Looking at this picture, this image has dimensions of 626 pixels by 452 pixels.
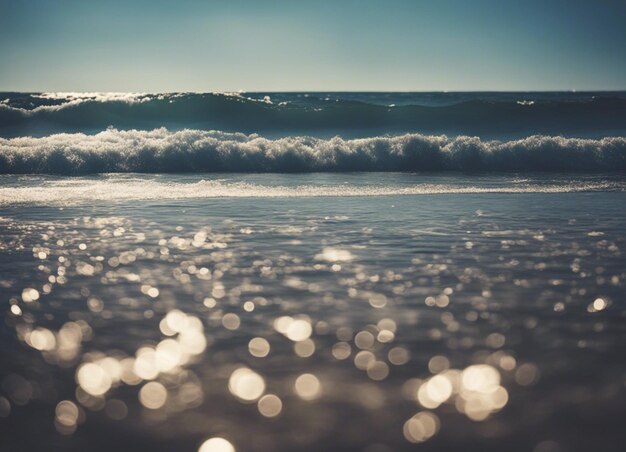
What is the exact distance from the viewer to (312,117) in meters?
31.9

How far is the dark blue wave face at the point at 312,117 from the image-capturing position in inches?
1179

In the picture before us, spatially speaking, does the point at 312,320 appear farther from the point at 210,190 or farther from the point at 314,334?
the point at 210,190

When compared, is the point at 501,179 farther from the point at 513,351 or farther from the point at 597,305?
the point at 513,351

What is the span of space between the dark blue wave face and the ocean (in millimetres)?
19248

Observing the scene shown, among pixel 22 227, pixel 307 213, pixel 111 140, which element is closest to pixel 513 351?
pixel 307 213

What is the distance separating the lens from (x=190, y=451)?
2586mm

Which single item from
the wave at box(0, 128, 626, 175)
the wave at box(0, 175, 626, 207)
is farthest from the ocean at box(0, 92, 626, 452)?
the wave at box(0, 128, 626, 175)

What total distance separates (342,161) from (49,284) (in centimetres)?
1332

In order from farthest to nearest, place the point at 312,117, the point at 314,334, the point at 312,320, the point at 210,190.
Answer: the point at 312,117 < the point at 210,190 < the point at 312,320 < the point at 314,334

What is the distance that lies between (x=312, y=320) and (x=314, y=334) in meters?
0.26

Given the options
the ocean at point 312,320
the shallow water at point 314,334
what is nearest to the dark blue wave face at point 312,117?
the ocean at point 312,320

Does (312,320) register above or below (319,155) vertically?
below

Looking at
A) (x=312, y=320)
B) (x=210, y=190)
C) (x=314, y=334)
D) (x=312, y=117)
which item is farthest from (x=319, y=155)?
(x=314, y=334)

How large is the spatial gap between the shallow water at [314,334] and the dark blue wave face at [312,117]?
885 inches
